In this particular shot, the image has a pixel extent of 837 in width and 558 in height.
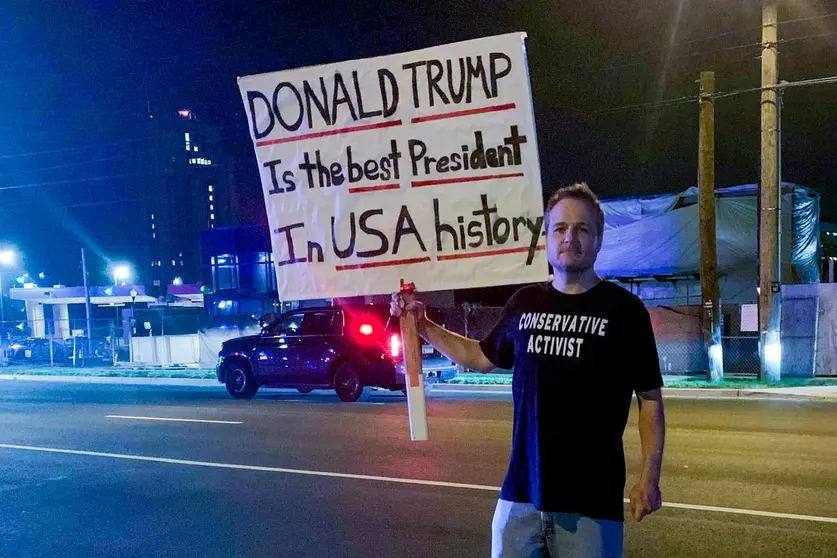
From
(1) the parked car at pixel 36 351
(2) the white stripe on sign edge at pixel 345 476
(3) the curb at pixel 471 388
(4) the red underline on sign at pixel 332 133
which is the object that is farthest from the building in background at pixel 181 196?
(4) the red underline on sign at pixel 332 133

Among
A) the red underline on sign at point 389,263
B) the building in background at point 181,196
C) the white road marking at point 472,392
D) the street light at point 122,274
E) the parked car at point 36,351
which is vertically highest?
the building in background at point 181,196

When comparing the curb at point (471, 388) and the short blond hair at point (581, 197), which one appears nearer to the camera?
the short blond hair at point (581, 197)

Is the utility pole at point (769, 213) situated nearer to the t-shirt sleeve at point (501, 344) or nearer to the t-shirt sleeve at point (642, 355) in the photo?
the t-shirt sleeve at point (501, 344)

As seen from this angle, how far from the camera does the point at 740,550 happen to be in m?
5.37

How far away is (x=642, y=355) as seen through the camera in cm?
275

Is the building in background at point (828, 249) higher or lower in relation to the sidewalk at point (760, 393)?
higher

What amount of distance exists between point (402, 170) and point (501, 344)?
0.98 m

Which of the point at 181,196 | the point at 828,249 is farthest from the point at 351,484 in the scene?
the point at 181,196

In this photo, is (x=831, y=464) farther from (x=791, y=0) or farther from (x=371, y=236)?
(x=791, y=0)

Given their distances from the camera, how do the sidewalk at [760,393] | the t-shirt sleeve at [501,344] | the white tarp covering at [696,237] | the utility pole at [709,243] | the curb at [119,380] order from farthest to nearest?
1. the white tarp covering at [696,237]
2. the curb at [119,380]
3. the utility pole at [709,243]
4. the sidewalk at [760,393]
5. the t-shirt sleeve at [501,344]

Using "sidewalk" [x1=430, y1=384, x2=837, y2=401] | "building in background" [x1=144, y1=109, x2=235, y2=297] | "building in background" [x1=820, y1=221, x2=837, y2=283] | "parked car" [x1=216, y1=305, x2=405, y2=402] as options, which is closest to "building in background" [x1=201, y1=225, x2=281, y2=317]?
"parked car" [x1=216, y1=305, x2=405, y2=402]

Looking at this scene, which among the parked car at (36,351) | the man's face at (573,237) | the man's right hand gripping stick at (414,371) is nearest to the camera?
the man's face at (573,237)

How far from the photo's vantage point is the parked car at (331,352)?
1516 centimetres

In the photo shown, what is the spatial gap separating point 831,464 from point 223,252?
42292 mm
